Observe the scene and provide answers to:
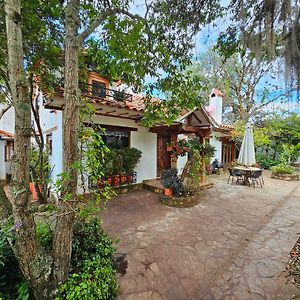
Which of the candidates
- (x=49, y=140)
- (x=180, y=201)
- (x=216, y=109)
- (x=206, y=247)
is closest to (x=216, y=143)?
(x=216, y=109)

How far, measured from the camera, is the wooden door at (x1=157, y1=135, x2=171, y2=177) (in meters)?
9.63

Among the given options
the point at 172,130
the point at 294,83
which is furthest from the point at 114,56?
the point at 172,130

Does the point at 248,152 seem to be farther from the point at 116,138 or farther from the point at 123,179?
the point at 116,138

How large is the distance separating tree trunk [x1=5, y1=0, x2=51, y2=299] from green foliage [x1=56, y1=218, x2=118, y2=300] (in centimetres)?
35

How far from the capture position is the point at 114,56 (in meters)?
3.46

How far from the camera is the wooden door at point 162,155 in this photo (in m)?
9.63

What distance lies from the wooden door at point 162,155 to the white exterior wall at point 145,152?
35cm

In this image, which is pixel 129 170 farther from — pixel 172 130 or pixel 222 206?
pixel 222 206

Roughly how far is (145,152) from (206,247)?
221 inches

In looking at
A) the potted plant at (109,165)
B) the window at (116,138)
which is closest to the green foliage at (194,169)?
the potted plant at (109,165)

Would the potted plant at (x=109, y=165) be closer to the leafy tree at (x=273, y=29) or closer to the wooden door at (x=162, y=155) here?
the wooden door at (x=162, y=155)

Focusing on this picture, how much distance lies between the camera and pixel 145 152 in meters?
8.86

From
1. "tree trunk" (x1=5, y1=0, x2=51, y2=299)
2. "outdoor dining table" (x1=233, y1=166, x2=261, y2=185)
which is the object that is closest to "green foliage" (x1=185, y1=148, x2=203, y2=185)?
"outdoor dining table" (x1=233, y1=166, x2=261, y2=185)

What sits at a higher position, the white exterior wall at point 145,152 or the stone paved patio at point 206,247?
the white exterior wall at point 145,152
